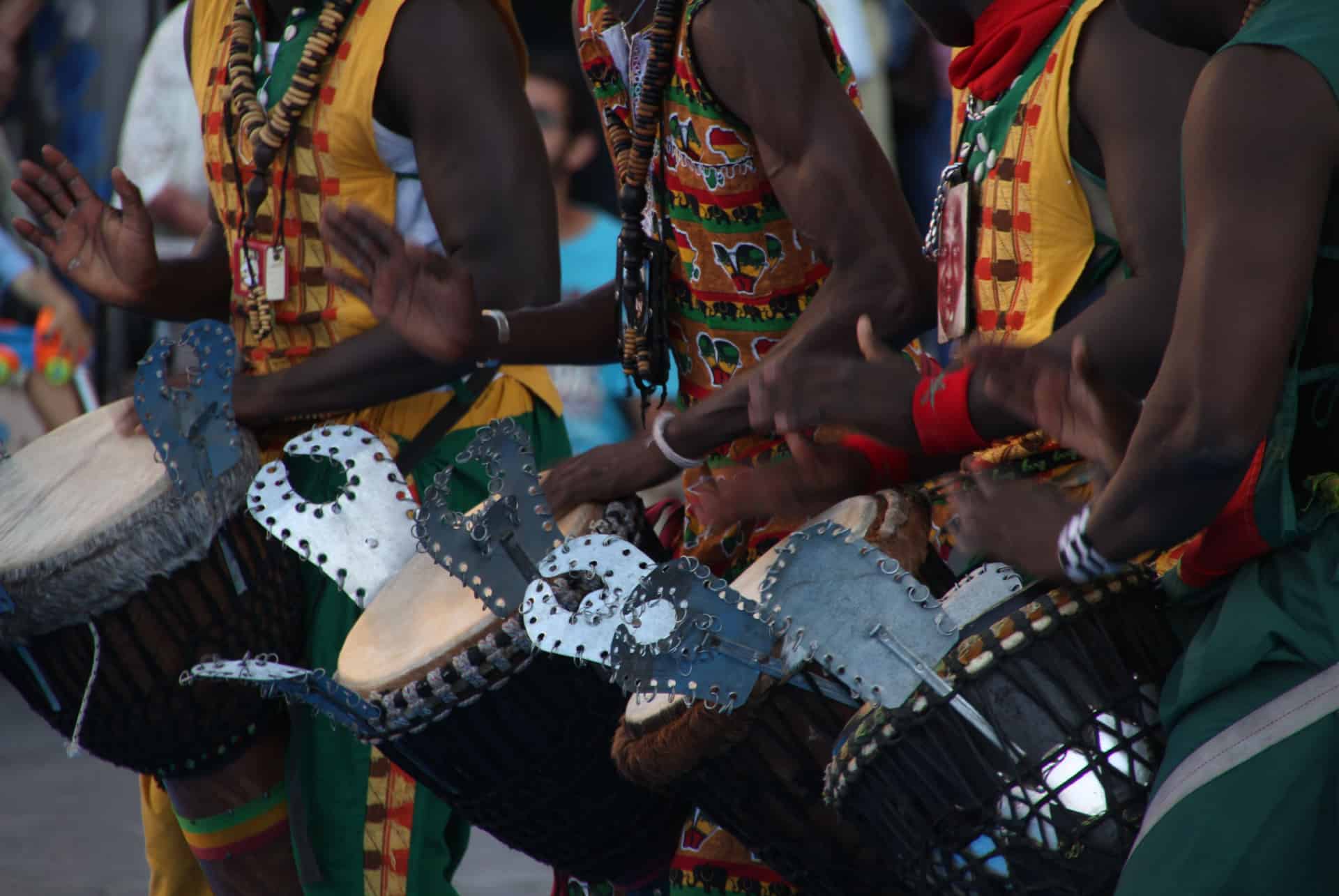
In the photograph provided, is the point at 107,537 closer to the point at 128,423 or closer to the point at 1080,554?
the point at 128,423

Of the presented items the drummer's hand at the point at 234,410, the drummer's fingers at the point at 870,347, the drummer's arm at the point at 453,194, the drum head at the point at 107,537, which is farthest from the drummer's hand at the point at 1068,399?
the drummer's hand at the point at 234,410

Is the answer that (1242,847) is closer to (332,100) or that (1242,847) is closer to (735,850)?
(735,850)

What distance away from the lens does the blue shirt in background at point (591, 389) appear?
649cm

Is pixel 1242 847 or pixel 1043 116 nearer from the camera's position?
pixel 1242 847

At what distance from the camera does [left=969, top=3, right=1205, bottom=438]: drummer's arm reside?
196cm

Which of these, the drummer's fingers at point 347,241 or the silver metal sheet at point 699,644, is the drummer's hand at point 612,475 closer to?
the drummer's fingers at point 347,241

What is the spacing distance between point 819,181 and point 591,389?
411cm

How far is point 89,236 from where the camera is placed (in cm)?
350

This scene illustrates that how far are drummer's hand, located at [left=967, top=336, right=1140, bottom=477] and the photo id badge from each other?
427 mm

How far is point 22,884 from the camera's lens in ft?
16.0

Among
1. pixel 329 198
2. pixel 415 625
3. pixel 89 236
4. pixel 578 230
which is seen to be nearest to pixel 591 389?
pixel 578 230

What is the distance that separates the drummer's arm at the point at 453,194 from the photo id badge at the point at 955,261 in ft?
2.68

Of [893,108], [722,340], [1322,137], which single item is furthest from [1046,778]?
[893,108]

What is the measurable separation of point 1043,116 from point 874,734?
0.78 meters
